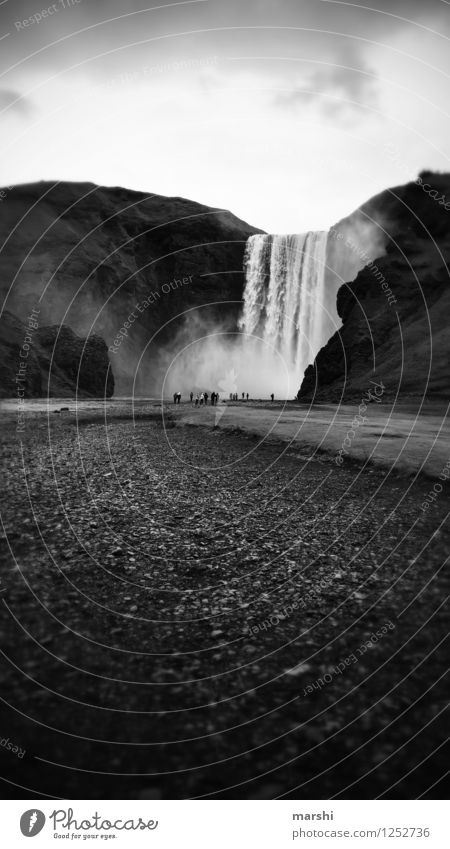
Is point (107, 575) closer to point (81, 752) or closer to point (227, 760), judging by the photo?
point (81, 752)

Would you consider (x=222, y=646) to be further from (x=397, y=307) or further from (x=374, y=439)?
(x=397, y=307)

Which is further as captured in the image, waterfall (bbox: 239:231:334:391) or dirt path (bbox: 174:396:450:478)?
waterfall (bbox: 239:231:334:391)

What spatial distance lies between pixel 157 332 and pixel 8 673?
11257cm

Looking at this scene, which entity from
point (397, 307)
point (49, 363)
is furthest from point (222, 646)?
point (49, 363)

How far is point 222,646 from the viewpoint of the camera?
6.75 metres

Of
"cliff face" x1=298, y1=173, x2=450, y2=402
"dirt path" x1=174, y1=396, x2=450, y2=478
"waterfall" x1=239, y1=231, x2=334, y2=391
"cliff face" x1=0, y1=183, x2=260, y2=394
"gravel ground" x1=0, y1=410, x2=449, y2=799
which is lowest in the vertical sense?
"gravel ground" x1=0, y1=410, x2=449, y2=799

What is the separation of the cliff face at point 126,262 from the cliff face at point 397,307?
1665 inches

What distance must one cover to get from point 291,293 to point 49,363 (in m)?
43.0

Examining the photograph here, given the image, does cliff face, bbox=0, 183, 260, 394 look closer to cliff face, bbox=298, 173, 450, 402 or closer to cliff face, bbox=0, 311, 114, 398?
cliff face, bbox=0, 311, 114, 398

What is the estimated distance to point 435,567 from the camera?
9.80 m

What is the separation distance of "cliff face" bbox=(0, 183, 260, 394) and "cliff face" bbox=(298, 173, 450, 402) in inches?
1665

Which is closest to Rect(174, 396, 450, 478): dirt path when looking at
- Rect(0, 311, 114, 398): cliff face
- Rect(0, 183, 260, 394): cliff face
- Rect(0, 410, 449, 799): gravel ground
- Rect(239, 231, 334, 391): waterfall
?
Rect(0, 410, 449, 799): gravel ground

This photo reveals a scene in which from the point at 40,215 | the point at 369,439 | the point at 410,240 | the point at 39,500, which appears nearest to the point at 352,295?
the point at 410,240

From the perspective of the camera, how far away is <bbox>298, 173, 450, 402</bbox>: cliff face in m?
50.8
